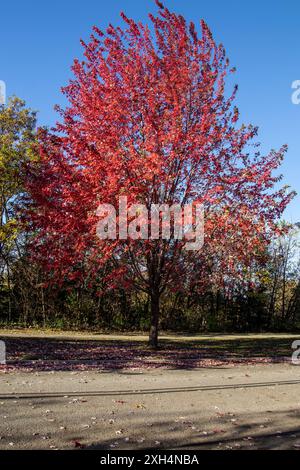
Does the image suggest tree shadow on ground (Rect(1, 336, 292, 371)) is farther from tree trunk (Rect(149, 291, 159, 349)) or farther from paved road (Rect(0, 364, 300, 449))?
paved road (Rect(0, 364, 300, 449))

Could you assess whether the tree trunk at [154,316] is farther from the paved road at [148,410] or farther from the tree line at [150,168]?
the paved road at [148,410]

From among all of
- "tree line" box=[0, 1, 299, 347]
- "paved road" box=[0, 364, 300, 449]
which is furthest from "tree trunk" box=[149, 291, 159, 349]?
"paved road" box=[0, 364, 300, 449]

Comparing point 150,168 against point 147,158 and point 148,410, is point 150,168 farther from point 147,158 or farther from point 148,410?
point 148,410

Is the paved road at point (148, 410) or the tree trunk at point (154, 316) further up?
the tree trunk at point (154, 316)

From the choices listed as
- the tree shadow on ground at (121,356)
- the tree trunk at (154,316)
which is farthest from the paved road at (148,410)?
the tree trunk at (154,316)

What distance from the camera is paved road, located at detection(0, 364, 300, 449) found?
6.81m

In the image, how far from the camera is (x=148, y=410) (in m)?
8.58

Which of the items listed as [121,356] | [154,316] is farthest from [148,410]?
[154,316]

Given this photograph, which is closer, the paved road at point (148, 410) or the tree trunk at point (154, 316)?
the paved road at point (148, 410)

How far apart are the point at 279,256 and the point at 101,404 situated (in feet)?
116

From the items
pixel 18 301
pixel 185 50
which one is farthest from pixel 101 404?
pixel 18 301

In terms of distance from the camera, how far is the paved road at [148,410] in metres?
6.81

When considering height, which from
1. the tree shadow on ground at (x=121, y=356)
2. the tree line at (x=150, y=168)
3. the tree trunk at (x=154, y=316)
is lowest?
the tree shadow on ground at (x=121, y=356)
